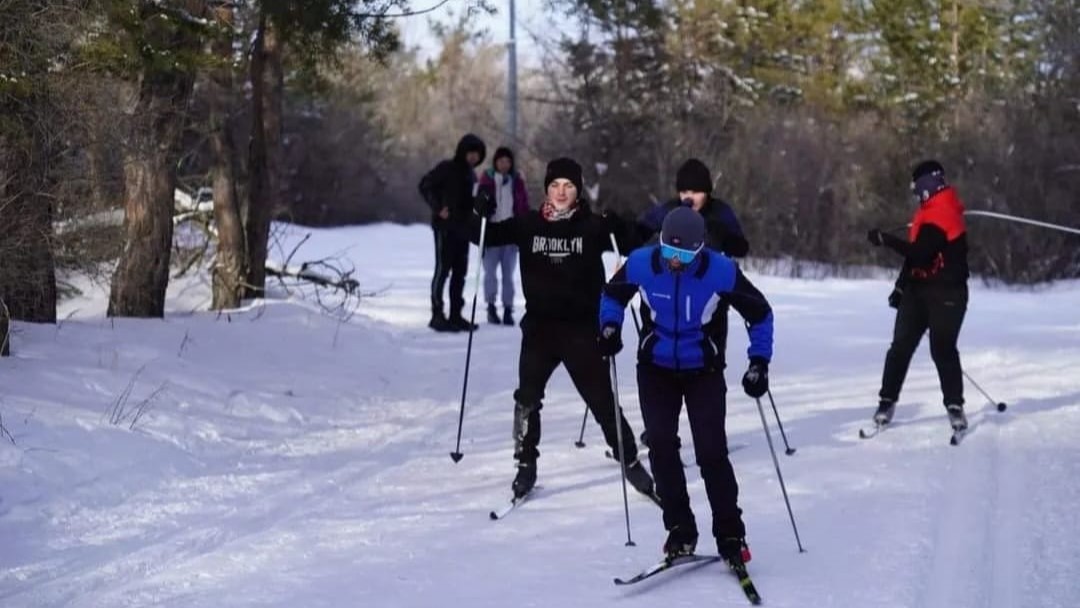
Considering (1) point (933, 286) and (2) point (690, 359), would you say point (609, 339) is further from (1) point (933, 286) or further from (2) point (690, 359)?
(1) point (933, 286)

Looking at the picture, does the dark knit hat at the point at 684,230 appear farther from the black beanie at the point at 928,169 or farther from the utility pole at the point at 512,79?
the utility pole at the point at 512,79

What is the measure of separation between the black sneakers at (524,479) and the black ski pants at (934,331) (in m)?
3.27

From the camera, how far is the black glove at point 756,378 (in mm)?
5855

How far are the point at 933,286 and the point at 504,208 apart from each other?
6381mm

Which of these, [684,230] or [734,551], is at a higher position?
[684,230]

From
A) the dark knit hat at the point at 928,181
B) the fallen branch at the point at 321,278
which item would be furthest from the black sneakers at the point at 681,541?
the fallen branch at the point at 321,278

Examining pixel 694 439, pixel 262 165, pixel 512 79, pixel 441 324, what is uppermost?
pixel 512 79

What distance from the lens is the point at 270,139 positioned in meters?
14.3

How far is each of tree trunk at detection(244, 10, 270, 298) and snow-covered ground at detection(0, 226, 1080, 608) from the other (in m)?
1.50

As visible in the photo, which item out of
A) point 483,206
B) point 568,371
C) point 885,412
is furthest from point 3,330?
point 885,412

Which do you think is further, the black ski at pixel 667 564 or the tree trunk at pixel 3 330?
the tree trunk at pixel 3 330

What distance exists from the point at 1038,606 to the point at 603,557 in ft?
6.45

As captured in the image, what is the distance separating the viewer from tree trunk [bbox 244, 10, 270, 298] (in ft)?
45.6

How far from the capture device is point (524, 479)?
743 cm
